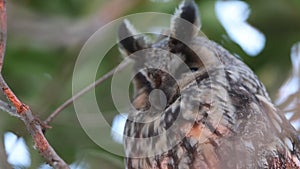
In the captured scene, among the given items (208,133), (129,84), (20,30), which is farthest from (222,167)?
(20,30)

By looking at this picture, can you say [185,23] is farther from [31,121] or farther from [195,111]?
[31,121]

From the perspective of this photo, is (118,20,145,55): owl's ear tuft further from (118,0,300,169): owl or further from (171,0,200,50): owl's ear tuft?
(171,0,200,50): owl's ear tuft

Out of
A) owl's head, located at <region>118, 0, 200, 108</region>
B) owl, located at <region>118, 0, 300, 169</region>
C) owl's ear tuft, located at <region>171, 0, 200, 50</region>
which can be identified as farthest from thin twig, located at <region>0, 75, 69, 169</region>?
owl's ear tuft, located at <region>171, 0, 200, 50</region>

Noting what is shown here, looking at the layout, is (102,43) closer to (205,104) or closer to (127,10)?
(127,10)

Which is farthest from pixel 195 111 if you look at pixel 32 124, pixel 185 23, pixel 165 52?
pixel 32 124

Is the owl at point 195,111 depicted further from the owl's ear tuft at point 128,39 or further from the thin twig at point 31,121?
the thin twig at point 31,121

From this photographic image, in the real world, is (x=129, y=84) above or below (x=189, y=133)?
above
